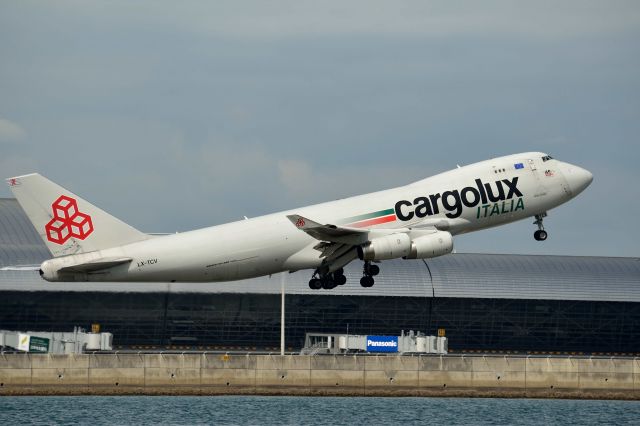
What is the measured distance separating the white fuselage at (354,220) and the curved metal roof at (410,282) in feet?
243

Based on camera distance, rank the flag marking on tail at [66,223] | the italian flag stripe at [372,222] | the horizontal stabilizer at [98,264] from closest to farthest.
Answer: the horizontal stabilizer at [98,264], the flag marking on tail at [66,223], the italian flag stripe at [372,222]

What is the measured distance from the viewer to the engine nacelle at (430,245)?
104250mm

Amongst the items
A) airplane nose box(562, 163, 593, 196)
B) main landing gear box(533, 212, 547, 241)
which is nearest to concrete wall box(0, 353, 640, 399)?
main landing gear box(533, 212, 547, 241)

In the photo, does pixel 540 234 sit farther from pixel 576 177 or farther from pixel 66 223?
pixel 66 223

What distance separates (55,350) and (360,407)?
35.8m

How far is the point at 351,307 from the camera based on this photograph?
607ft

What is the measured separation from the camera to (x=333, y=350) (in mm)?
173500

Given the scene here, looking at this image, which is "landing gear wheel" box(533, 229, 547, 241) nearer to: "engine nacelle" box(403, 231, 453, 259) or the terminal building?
"engine nacelle" box(403, 231, 453, 259)

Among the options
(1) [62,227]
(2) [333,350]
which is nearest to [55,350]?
(2) [333,350]

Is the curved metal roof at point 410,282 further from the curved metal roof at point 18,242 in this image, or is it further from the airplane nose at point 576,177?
Result: the airplane nose at point 576,177

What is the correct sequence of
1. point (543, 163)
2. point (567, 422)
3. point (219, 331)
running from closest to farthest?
1. point (543, 163)
2. point (567, 422)
3. point (219, 331)

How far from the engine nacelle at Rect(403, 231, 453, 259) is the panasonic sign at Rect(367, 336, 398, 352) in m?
68.4

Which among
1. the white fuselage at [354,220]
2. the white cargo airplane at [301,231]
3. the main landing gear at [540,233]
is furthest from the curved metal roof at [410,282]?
the white fuselage at [354,220]

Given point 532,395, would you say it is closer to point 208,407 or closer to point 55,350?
point 208,407
